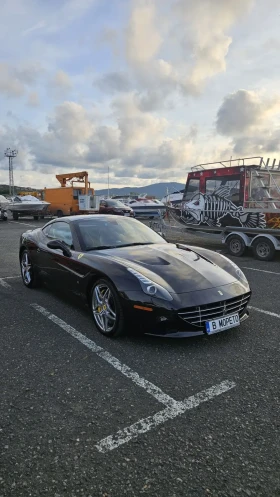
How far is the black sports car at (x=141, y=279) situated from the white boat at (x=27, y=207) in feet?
61.2

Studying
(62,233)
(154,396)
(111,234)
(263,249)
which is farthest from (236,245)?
(154,396)

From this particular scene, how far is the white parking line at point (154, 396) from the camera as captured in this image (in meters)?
2.19

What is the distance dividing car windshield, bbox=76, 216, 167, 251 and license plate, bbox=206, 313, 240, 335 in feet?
5.54

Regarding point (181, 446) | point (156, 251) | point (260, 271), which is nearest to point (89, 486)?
point (181, 446)

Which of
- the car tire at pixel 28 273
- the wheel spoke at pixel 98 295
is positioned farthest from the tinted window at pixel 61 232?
the wheel spoke at pixel 98 295

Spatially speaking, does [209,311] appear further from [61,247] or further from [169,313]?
[61,247]

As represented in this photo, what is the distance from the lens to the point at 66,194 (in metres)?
23.5

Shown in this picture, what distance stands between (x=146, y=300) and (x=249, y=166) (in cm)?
718

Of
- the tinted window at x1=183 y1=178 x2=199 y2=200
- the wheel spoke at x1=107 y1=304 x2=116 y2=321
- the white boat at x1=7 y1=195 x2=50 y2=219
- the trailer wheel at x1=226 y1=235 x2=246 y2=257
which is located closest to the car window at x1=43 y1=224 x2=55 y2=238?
the wheel spoke at x1=107 y1=304 x2=116 y2=321

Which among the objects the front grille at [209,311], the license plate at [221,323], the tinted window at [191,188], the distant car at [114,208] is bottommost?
the license plate at [221,323]

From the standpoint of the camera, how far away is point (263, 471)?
195 cm

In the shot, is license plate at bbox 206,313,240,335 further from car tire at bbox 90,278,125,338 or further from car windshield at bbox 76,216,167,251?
car windshield at bbox 76,216,167,251

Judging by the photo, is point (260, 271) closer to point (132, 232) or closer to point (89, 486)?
point (132, 232)

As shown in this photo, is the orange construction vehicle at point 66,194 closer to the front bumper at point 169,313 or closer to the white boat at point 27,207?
the white boat at point 27,207
